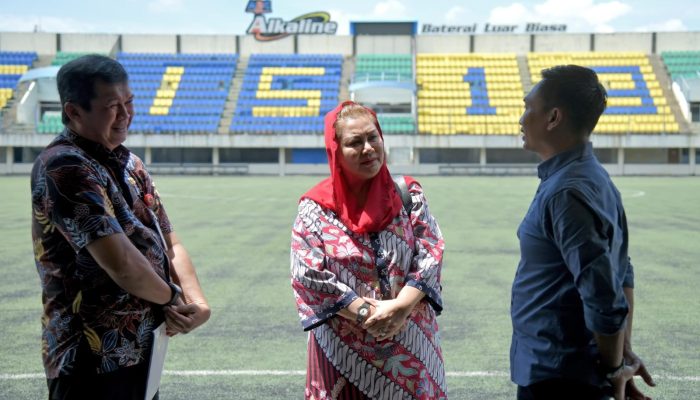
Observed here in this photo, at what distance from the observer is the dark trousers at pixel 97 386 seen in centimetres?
250

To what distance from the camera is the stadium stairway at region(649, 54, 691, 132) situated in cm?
4100

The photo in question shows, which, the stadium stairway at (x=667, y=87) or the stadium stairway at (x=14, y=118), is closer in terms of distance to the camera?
the stadium stairway at (x=14, y=118)

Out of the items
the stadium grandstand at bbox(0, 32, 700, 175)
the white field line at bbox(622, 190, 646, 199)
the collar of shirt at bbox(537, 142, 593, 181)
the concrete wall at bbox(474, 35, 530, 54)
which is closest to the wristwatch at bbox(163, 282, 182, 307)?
the collar of shirt at bbox(537, 142, 593, 181)

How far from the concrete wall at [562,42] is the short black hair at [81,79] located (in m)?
50.2

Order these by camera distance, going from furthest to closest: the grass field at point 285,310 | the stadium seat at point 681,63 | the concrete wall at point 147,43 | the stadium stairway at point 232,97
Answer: the concrete wall at point 147,43, the stadium seat at point 681,63, the stadium stairway at point 232,97, the grass field at point 285,310

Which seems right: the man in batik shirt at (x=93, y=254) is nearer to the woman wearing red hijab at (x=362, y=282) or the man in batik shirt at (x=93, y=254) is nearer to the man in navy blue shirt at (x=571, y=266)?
the woman wearing red hijab at (x=362, y=282)

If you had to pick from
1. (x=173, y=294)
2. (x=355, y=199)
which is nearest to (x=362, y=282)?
(x=355, y=199)

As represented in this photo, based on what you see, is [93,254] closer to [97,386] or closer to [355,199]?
[97,386]

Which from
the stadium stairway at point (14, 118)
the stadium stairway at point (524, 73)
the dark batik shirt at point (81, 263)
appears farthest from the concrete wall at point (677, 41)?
the dark batik shirt at point (81, 263)

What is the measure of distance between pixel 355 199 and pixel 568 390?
3.79 ft

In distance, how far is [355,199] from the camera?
3180mm

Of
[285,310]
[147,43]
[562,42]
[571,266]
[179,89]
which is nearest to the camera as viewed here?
[571,266]

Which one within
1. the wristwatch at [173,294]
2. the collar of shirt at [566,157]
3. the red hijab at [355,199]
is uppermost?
the collar of shirt at [566,157]

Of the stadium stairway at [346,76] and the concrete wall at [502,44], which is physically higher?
the concrete wall at [502,44]
